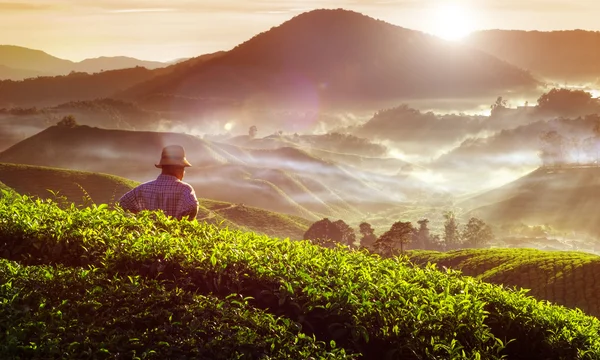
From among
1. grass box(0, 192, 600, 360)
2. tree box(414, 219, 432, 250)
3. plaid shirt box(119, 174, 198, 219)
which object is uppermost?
plaid shirt box(119, 174, 198, 219)

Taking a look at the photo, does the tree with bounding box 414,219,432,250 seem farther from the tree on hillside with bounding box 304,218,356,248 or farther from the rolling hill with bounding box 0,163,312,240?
the tree on hillside with bounding box 304,218,356,248

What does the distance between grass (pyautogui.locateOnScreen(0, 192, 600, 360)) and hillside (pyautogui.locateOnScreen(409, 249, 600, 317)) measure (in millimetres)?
22936

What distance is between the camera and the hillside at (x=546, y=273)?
31.5 m

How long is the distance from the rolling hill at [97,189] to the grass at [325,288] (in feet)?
333

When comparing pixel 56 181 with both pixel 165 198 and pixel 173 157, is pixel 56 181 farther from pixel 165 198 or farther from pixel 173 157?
pixel 165 198

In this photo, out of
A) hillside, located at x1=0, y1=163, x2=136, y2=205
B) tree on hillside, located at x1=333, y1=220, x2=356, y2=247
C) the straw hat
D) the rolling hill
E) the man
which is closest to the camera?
the man

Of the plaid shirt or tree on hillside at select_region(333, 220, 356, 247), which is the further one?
tree on hillside at select_region(333, 220, 356, 247)

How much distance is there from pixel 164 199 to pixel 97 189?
113 meters

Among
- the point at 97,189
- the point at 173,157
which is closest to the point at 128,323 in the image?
the point at 173,157

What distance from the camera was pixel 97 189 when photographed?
120 m

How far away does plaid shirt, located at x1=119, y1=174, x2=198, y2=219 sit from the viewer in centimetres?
1170

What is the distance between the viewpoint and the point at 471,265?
43.5m

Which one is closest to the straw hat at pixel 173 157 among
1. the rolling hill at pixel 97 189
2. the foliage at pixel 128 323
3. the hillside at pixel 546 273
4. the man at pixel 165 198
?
the man at pixel 165 198

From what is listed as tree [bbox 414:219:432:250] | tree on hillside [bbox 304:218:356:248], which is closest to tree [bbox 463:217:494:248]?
tree [bbox 414:219:432:250]
